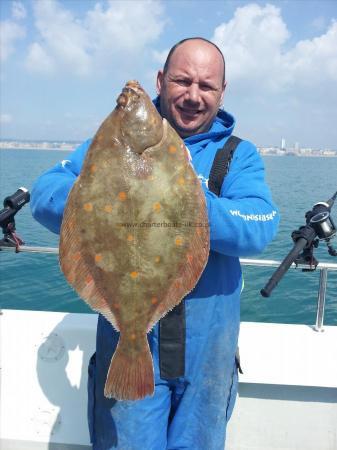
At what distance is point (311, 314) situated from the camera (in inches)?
362

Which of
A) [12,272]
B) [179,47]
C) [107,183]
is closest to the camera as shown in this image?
[107,183]

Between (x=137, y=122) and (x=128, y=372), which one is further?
(x=128, y=372)

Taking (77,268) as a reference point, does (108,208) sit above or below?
above

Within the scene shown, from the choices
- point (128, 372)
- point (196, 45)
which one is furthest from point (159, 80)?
point (128, 372)

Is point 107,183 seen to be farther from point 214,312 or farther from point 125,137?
point 214,312

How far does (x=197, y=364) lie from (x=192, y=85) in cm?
172

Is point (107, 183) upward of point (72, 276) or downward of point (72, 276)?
upward

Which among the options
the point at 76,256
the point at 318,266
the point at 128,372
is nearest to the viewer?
the point at 76,256

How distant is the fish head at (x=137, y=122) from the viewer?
6.49 ft

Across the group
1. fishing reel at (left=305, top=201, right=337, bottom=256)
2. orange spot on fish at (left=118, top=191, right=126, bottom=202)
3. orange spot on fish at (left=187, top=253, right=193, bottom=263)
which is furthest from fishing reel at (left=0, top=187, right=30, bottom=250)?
fishing reel at (left=305, top=201, right=337, bottom=256)

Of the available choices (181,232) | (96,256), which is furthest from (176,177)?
(96,256)

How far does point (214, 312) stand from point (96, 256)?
95 cm

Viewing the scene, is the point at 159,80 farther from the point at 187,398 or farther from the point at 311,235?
the point at 187,398

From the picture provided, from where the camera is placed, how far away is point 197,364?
102 inches
